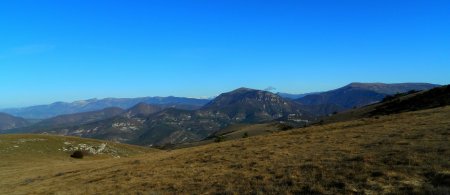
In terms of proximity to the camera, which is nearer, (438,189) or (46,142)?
(438,189)

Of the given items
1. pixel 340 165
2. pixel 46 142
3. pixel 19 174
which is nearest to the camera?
pixel 340 165

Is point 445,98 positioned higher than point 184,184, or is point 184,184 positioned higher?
point 445,98

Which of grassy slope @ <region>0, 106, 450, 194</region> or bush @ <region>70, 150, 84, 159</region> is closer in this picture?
grassy slope @ <region>0, 106, 450, 194</region>

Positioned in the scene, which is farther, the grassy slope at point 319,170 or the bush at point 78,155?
the bush at point 78,155

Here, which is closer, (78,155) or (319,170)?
(319,170)

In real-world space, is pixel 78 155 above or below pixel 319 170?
below

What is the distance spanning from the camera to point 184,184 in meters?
24.4

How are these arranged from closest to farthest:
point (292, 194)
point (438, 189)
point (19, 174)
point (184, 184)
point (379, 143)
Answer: point (438, 189), point (292, 194), point (184, 184), point (379, 143), point (19, 174)

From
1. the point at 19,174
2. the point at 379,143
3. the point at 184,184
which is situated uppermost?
the point at 379,143

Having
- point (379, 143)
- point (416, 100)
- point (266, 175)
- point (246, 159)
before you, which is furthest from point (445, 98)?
point (266, 175)

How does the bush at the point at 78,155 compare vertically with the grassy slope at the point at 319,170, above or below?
below

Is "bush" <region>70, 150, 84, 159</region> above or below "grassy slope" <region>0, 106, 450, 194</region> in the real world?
below

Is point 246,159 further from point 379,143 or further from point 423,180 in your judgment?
point 423,180

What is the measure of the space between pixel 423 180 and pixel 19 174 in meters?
44.1
